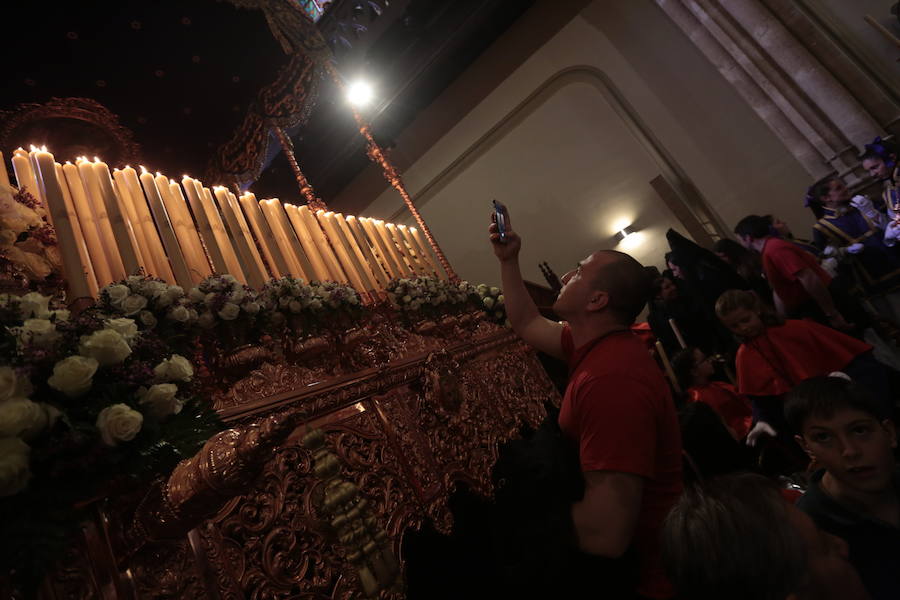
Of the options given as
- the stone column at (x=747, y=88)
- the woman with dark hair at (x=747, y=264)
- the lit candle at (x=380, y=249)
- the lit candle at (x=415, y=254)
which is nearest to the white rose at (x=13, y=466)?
the lit candle at (x=380, y=249)

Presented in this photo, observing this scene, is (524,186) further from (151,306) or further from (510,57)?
(151,306)

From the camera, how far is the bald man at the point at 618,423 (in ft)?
5.11

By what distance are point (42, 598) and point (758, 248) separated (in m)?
6.35

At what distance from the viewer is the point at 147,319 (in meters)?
1.70

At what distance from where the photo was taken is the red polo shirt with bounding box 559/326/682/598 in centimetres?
162

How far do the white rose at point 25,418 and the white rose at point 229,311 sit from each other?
94 centimetres

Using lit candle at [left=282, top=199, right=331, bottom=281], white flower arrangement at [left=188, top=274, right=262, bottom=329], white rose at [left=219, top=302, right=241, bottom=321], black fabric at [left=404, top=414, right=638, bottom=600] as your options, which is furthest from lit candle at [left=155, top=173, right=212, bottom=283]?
black fabric at [left=404, top=414, right=638, bottom=600]

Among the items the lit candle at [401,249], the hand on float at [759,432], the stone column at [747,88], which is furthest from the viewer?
the stone column at [747,88]

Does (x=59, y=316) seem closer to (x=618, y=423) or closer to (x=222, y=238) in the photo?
(x=222, y=238)

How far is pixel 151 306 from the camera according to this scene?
177 centimetres

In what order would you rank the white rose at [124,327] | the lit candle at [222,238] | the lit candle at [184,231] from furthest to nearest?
the lit candle at [222,238] → the lit candle at [184,231] → the white rose at [124,327]

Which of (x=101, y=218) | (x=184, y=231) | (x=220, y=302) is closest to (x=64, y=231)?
(x=101, y=218)

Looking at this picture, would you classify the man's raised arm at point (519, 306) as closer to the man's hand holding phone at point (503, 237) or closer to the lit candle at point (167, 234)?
the man's hand holding phone at point (503, 237)

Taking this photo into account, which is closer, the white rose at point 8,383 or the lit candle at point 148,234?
the white rose at point 8,383
